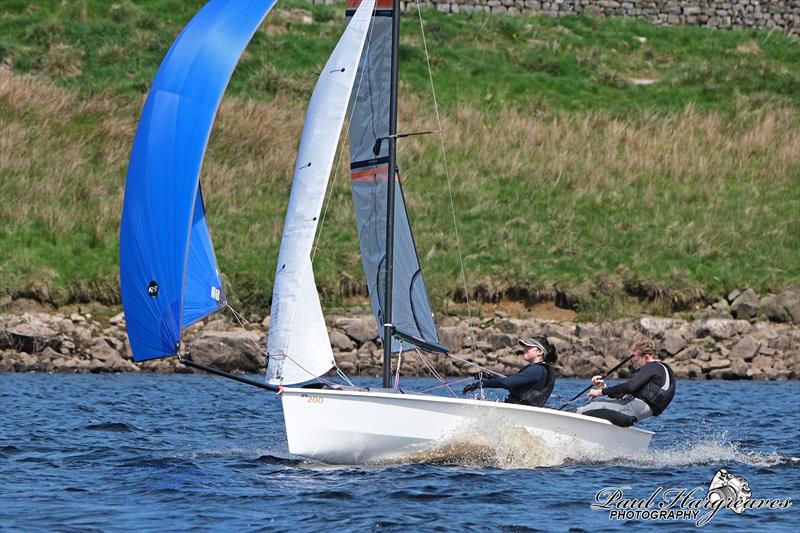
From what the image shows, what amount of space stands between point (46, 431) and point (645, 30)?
32.8 metres

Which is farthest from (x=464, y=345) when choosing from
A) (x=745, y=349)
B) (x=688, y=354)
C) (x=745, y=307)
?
(x=745, y=307)

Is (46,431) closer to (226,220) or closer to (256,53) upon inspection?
(226,220)

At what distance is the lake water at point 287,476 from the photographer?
1170cm

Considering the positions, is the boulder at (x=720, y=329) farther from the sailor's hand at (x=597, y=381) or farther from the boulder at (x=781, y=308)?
the sailor's hand at (x=597, y=381)

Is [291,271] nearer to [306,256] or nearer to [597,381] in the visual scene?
[306,256]

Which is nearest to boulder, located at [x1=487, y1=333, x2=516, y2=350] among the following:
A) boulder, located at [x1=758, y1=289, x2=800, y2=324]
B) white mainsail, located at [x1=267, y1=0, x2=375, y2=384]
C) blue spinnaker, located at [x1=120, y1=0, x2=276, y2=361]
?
boulder, located at [x1=758, y1=289, x2=800, y2=324]

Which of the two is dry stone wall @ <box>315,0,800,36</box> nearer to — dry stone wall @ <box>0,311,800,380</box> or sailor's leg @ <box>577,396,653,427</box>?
dry stone wall @ <box>0,311,800,380</box>

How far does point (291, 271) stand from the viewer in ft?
45.6

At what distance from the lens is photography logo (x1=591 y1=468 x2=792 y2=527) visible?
12.2m

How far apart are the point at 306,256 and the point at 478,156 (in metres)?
19.0

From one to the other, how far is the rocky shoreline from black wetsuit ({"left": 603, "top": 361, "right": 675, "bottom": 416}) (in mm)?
8574

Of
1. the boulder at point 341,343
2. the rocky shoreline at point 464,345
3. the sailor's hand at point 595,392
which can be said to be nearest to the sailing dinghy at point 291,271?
the sailor's hand at point 595,392

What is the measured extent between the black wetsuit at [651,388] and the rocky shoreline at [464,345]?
8574 millimetres

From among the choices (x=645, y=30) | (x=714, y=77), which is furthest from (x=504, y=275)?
(x=645, y=30)
